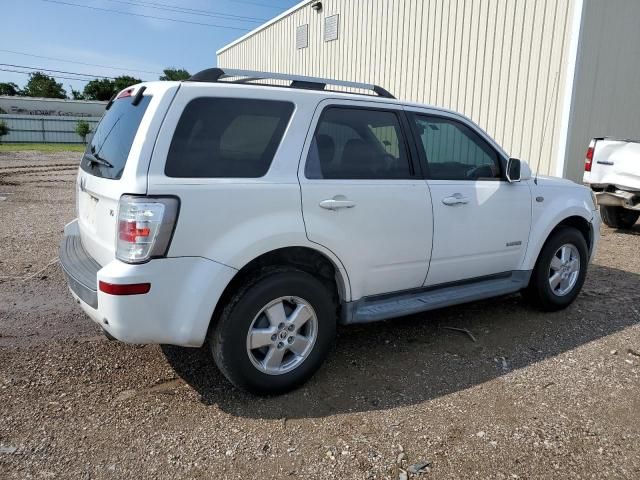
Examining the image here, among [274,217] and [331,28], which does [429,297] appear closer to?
[274,217]

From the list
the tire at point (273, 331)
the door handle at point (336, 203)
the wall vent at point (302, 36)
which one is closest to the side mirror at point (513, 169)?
the door handle at point (336, 203)

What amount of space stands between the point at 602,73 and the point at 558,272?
652 cm

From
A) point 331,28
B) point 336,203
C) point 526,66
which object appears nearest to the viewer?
point 336,203

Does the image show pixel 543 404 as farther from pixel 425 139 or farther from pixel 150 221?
pixel 150 221

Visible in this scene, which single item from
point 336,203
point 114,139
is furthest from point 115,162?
point 336,203

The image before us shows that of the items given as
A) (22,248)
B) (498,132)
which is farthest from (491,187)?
(498,132)

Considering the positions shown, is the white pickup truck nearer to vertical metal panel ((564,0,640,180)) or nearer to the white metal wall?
vertical metal panel ((564,0,640,180))

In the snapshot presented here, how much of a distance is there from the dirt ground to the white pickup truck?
4025 mm

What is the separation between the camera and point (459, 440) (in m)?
2.77

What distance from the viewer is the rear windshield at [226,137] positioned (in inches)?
109

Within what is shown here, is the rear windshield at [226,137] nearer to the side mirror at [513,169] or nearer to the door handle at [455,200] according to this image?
the door handle at [455,200]

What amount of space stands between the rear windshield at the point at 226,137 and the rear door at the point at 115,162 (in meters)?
0.14

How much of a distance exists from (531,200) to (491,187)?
19.7 inches

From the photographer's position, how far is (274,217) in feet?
9.71
